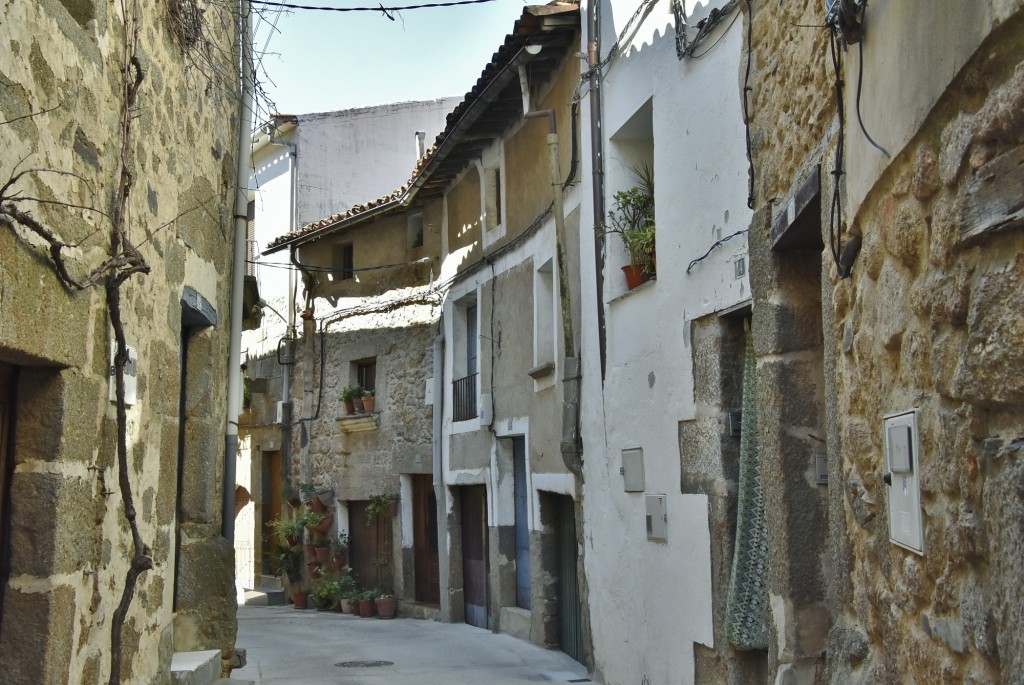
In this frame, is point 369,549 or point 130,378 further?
point 369,549

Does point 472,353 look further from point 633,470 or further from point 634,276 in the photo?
point 633,470

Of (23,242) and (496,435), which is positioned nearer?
(23,242)

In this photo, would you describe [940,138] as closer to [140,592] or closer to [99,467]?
[99,467]

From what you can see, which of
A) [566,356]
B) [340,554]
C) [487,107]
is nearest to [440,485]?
[340,554]

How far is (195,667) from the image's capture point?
5.75 meters

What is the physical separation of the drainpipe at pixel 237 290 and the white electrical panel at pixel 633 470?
2.47 meters

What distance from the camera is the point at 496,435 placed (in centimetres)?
1168

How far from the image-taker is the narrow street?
27.3ft

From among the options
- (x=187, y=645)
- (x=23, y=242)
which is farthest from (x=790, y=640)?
(x=187, y=645)

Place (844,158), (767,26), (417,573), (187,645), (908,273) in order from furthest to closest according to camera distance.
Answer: (417,573)
(187,645)
(767,26)
(844,158)
(908,273)

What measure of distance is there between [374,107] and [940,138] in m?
17.0

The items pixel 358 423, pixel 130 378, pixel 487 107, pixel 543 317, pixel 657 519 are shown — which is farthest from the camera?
pixel 358 423

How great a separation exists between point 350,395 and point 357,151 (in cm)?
466

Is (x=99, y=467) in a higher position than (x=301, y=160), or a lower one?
lower
